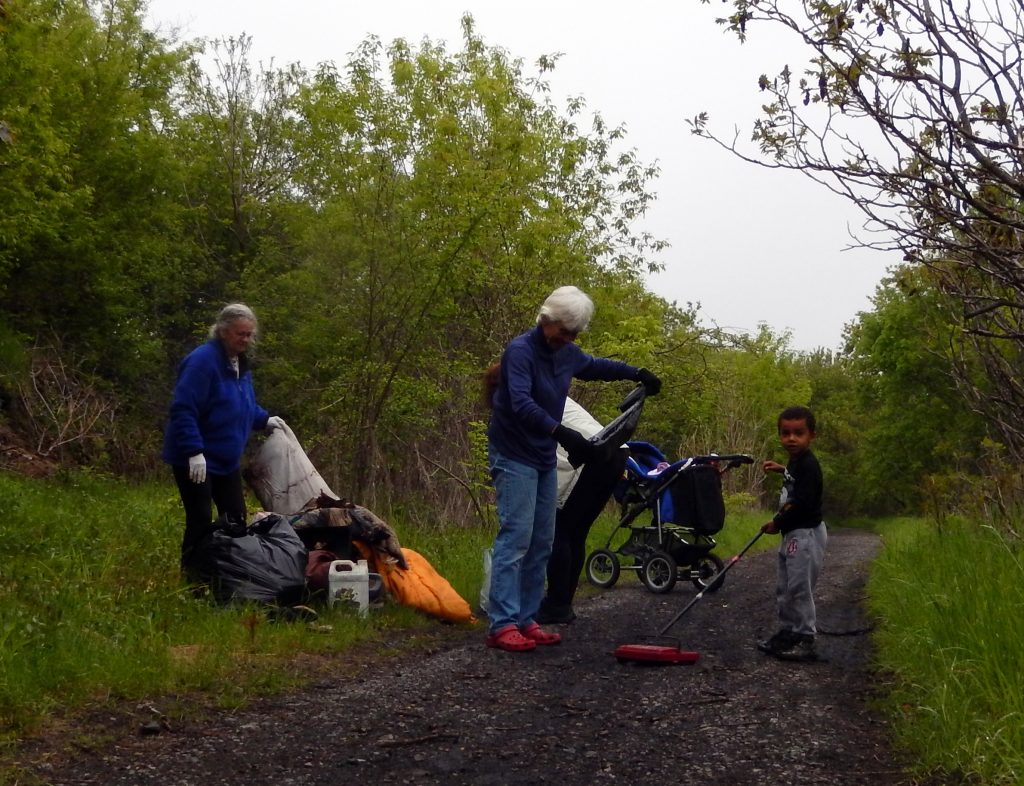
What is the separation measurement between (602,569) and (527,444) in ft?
12.5

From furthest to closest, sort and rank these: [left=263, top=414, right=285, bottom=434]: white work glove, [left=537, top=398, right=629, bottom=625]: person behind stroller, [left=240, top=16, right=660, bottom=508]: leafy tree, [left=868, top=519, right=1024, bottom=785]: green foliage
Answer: [left=240, top=16, right=660, bottom=508]: leafy tree
[left=263, top=414, right=285, bottom=434]: white work glove
[left=537, top=398, right=629, bottom=625]: person behind stroller
[left=868, top=519, right=1024, bottom=785]: green foliage

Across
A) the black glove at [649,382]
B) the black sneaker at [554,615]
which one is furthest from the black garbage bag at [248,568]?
the black glove at [649,382]

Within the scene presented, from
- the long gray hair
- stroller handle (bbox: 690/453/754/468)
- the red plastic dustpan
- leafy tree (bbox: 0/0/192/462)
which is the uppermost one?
leafy tree (bbox: 0/0/192/462)

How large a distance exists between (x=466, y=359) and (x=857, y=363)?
4128 cm

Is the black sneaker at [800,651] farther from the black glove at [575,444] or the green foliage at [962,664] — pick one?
the black glove at [575,444]

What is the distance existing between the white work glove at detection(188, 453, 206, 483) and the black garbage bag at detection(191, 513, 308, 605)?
41cm

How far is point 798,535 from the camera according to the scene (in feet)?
A: 19.3

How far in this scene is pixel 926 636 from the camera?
4.97m

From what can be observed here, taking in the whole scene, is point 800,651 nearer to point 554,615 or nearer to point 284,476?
point 554,615

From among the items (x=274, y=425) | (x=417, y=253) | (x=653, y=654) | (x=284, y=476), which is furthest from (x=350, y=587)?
(x=417, y=253)

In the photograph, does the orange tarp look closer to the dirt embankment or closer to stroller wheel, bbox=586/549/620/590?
the dirt embankment

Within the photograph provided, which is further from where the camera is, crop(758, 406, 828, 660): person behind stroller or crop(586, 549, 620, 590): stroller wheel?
crop(586, 549, 620, 590): stroller wheel

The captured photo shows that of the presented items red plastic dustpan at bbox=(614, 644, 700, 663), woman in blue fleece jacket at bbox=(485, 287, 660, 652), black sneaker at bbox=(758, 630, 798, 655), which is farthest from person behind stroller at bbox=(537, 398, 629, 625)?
black sneaker at bbox=(758, 630, 798, 655)

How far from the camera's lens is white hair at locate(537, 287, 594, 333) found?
20.1 feet
